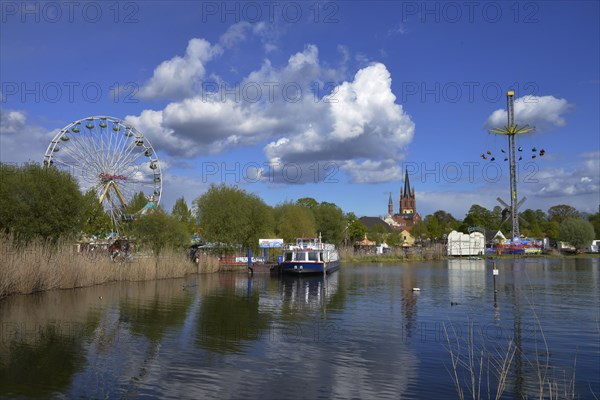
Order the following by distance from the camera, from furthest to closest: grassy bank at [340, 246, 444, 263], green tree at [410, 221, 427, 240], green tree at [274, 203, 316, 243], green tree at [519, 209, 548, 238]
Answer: green tree at [410, 221, 427, 240] < green tree at [519, 209, 548, 238] < grassy bank at [340, 246, 444, 263] < green tree at [274, 203, 316, 243]

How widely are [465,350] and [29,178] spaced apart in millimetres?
30991

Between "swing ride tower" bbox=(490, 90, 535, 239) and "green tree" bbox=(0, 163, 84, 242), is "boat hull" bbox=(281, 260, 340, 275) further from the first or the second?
"swing ride tower" bbox=(490, 90, 535, 239)

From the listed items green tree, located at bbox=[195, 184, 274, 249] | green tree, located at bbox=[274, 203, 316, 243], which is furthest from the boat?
green tree, located at bbox=[274, 203, 316, 243]

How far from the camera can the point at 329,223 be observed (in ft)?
325

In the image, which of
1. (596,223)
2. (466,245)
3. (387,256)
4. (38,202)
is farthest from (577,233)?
(38,202)

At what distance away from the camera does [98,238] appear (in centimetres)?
5516

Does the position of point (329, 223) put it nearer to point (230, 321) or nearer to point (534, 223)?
point (230, 321)

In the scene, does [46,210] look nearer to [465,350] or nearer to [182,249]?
[182,249]

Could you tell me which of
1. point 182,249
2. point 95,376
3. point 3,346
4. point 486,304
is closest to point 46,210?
point 182,249

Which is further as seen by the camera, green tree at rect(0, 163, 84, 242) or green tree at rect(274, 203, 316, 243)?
green tree at rect(274, 203, 316, 243)

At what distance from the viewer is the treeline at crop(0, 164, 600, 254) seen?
116 feet

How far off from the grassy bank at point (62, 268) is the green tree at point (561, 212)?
5740 inches

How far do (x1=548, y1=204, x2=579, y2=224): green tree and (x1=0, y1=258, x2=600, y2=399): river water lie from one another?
143523 mm

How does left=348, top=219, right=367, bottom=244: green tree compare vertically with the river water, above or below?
above
